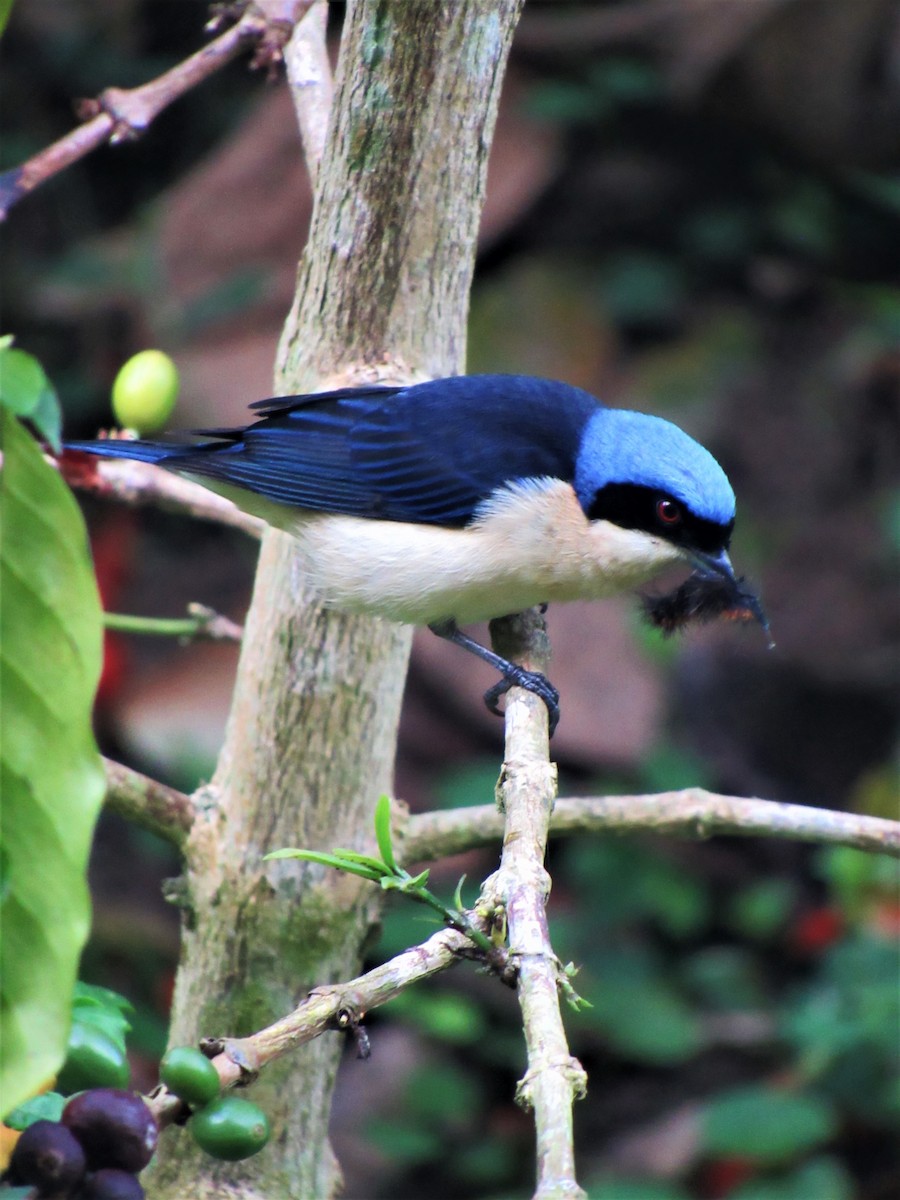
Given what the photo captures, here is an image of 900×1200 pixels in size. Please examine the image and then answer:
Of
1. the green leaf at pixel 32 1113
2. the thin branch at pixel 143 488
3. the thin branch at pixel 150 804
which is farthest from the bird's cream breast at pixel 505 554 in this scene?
the green leaf at pixel 32 1113

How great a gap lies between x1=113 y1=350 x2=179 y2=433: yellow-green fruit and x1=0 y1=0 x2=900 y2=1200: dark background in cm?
215

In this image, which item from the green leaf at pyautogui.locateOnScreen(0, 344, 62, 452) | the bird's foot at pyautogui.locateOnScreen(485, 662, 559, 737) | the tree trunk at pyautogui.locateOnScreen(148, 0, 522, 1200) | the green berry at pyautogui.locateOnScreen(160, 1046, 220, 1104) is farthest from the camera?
the bird's foot at pyautogui.locateOnScreen(485, 662, 559, 737)

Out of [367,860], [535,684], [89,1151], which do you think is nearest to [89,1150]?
[89,1151]

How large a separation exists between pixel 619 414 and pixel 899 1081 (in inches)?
84.8

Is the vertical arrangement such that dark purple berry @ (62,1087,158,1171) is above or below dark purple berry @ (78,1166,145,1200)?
above

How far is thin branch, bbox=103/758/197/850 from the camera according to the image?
2.09 metres

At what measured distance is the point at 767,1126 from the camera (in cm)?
362

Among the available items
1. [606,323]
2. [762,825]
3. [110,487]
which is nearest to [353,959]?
[762,825]

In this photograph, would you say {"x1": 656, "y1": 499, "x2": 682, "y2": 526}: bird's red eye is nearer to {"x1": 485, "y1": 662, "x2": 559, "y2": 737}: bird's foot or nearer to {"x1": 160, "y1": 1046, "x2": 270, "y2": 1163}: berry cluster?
{"x1": 485, "y1": 662, "x2": 559, "y2": 737}: bird's foot

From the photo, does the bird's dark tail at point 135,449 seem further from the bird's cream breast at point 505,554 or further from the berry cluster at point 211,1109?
the berry cluster at point 211,1109

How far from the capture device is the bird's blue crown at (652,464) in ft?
7.73

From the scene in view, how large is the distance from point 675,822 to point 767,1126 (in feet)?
6.09

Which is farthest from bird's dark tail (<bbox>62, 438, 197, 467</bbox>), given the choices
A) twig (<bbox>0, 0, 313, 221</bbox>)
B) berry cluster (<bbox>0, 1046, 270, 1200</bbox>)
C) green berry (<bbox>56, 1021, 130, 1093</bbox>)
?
berry cluster (<bbox>0, 1046, 270, 1200</bbox>)

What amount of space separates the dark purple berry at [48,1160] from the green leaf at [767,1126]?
2.77 meters
